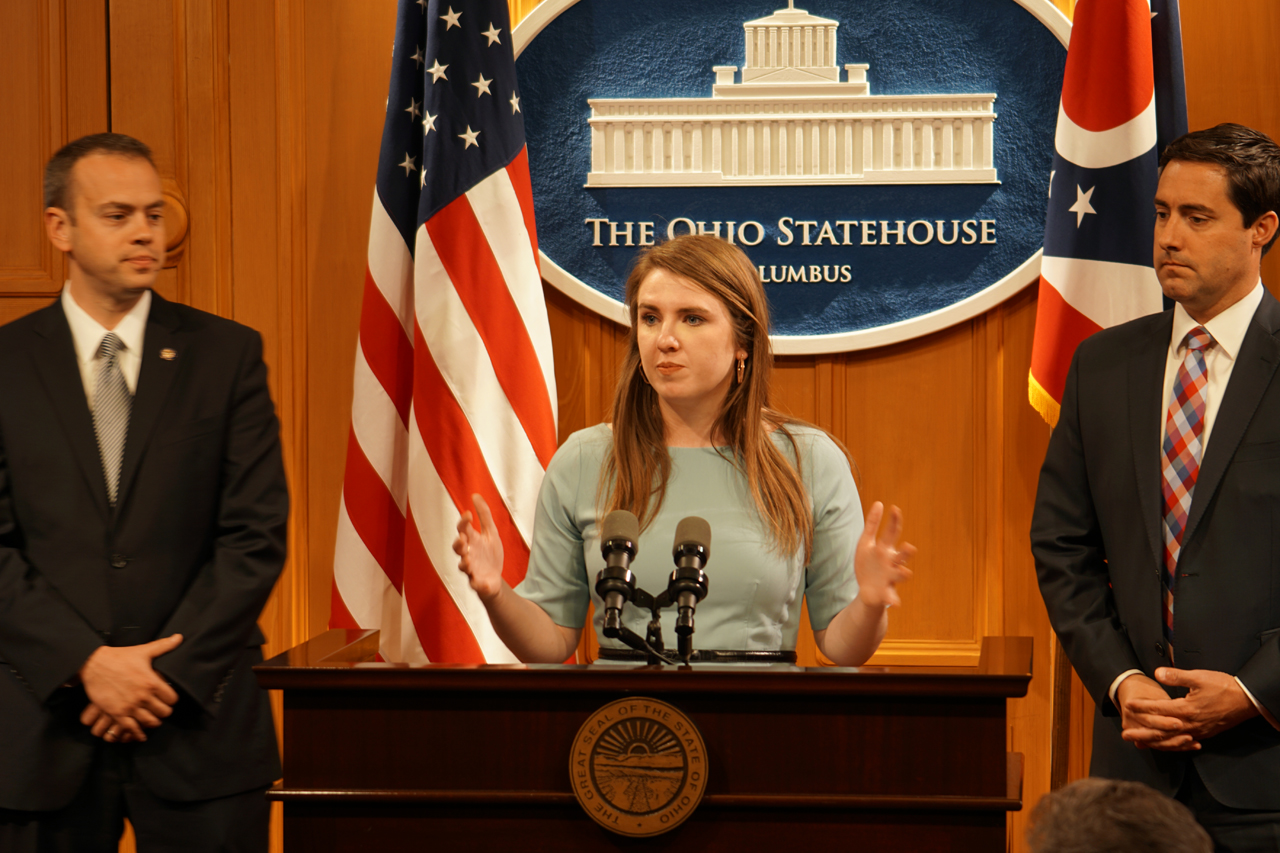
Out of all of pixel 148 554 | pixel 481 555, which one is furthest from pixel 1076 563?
pixel 148 554

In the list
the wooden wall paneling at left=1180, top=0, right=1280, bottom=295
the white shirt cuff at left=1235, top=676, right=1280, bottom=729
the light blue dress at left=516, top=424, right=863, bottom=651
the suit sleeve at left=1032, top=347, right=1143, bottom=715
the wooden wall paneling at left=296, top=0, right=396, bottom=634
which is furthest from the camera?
the wooden wall paneling at left=296, top=0, right=396, bottom=634

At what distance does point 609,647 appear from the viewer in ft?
7.07

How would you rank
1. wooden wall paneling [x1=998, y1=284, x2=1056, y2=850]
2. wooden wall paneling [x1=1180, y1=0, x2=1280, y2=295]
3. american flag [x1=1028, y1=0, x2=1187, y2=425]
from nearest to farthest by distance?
american flag [x1=1028, y1=0, x2=1187, y2=425], wooden wall paneling [x1=1180, y1=0, x2=1280, y2=295], wooden wall paneling [x1=998, y1=284, x2=1056, y2=850]

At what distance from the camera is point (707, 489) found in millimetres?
2377

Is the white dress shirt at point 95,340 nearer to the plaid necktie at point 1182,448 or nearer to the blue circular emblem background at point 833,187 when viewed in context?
the blue circular emblem background at point 833,187

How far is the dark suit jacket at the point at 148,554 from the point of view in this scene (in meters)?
2.04

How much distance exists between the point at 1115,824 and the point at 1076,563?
1.27 meters

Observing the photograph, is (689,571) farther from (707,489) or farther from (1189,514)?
(1189,514)

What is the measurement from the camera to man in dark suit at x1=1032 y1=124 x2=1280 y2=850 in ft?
6.74

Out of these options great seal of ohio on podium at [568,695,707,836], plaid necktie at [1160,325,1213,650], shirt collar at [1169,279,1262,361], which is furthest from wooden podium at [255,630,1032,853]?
shirt collar at [1169,279,1262,361]

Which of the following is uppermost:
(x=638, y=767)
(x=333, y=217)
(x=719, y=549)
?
(x=333, y=217)

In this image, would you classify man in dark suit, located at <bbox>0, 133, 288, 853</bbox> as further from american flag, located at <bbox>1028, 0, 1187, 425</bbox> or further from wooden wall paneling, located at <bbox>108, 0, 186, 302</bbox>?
american flag, located at <bbox>1028, 0, 1187, 425</bbox>

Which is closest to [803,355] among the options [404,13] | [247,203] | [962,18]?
[962,18]

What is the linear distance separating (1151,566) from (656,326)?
101 cm
